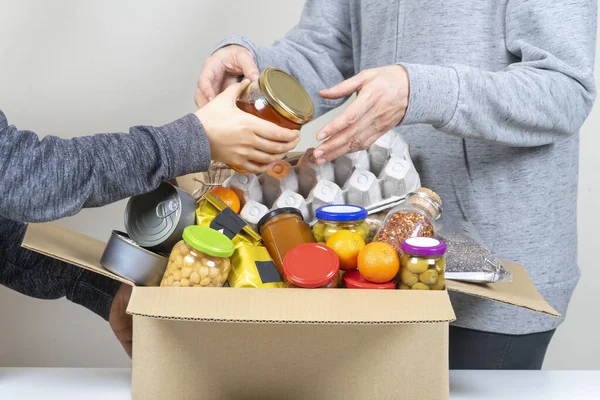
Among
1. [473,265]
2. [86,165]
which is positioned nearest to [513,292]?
[473,265]

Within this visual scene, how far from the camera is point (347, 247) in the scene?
→ 827mm

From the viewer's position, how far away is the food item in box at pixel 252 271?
31.5 inches

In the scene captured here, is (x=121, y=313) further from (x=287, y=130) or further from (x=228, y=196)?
(x=287, y=130)

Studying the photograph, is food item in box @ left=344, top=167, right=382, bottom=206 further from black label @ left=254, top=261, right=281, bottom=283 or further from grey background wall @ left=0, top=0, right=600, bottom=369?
grey background wall @ left=0, top=0, right=600, bottom=369

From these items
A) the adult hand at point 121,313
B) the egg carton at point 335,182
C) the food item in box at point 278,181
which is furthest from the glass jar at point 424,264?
the adult hand at point 121,313

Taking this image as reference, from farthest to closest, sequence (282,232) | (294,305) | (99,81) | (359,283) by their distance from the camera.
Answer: (99,81), (282,232), (359,283), (294,305)

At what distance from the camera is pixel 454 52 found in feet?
3.56

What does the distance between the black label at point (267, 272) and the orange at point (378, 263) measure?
0.11 metres

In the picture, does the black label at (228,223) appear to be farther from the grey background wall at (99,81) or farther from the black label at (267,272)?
the grey background wall at (99,81)

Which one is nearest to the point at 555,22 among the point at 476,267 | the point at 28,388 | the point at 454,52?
the point at 454,52

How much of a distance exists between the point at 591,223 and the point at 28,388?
151 cm

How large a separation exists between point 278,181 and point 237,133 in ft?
0.66

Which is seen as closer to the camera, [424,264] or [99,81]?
[424,264]

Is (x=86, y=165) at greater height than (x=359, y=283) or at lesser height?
greater
